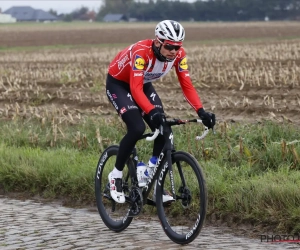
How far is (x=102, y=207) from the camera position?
8008 mm

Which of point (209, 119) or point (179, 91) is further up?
point (209, 119)

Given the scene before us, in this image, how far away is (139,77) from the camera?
7.10 m

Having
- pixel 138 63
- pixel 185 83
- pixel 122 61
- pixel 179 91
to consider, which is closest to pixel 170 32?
pixel 138 63

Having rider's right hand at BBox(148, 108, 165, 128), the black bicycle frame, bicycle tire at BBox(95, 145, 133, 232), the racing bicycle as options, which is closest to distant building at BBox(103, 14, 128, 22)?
bicycle tire at BBox(95, 145, 133, 232)

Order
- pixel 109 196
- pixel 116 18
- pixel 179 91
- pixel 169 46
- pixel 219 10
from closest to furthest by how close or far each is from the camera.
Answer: pixel 169 46 → pixel 109 196 → pixel 179 91 → pixel 219 10 → pixel 116 18

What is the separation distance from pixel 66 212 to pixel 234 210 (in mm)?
2011

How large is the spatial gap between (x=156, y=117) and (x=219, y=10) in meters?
102

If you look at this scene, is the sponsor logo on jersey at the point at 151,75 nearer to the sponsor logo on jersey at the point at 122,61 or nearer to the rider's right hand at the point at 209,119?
the sponsor logo on jersey at the point at 122,61

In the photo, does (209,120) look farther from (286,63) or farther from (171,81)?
(286,63)

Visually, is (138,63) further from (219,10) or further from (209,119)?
(219,10)

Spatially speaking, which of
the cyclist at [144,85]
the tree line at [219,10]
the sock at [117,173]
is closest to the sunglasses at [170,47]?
the cyclist at [144,85]

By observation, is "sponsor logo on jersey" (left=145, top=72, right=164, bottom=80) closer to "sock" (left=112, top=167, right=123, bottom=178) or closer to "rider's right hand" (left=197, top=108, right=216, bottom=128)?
"rider's right hand" (left=197, top=108, right=216, bottom=128)

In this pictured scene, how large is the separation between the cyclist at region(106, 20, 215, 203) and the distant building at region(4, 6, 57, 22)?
149m

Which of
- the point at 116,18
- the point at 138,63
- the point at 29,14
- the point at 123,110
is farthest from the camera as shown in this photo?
the point at 29,14
